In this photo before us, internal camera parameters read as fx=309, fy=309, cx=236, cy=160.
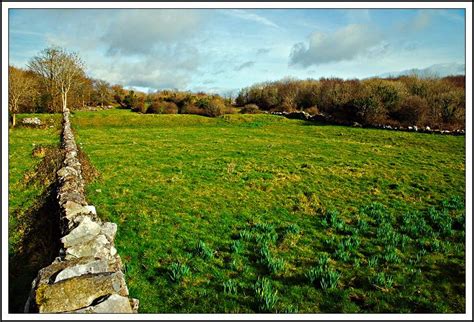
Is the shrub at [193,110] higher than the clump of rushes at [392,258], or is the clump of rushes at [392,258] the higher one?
the shrub at [193,110]

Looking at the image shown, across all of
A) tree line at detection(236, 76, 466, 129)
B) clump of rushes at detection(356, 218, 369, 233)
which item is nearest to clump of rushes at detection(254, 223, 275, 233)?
clump of rushes at detection(356, 218, 369, 233)

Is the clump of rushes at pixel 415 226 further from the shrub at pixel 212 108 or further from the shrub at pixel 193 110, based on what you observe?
the shrub at pixel 193 110

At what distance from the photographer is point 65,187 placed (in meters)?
9.23

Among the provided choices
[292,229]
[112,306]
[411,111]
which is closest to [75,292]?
[112,306]

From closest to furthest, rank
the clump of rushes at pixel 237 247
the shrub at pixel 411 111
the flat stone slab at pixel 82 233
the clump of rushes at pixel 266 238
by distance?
the flat stone slab at pixel 82 233, the clump of rushes at pixel 237 247, the clump of rushes at pixel 266 238, the shrub at pixel 411 111

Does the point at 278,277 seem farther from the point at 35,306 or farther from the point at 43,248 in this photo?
the point at 43,248

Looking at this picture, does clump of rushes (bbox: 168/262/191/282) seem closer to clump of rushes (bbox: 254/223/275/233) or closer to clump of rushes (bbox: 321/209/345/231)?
clump of rushes (bbox: 254/223/275/233)

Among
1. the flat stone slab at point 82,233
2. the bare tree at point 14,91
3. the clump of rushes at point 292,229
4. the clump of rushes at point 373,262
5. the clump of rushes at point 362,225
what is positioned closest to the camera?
the flat stone slab at point 82,233

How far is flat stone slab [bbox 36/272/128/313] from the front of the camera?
4.14 m

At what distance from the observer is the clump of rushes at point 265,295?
5.07m

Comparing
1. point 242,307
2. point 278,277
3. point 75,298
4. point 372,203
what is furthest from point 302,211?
point 75,298

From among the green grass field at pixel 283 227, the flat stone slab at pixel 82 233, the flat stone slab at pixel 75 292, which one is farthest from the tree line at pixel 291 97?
the flat stone slab at pixel 75 292

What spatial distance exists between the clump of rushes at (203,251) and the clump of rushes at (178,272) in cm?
69

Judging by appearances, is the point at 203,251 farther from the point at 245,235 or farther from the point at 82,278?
the point at 82,278
